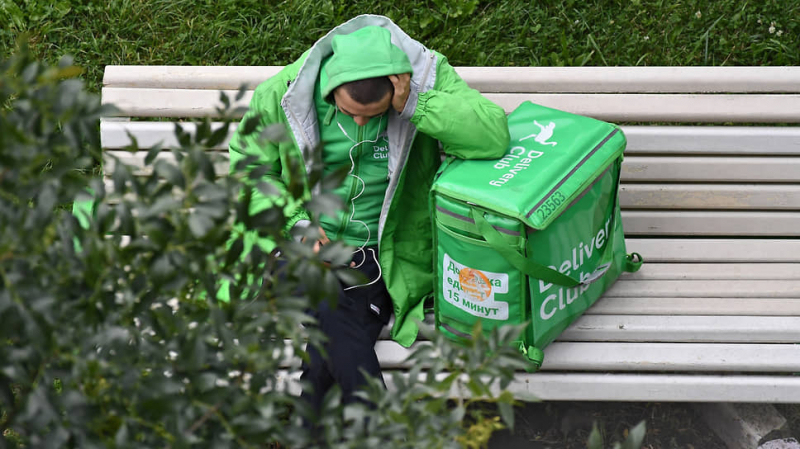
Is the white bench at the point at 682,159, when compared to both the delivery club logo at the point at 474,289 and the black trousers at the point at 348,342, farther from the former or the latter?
the black trousers at the point at 348,342

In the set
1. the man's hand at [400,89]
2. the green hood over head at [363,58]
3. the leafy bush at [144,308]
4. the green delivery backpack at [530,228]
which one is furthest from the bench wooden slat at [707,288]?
the leafy bush at [144,308]

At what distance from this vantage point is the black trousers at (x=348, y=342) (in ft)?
7.88

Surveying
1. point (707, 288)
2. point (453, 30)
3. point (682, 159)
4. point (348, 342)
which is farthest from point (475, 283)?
point (453, 30)

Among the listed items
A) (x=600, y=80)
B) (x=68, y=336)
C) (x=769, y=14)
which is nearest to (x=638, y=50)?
(x=769, y=14)

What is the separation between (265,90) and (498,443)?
1.58m

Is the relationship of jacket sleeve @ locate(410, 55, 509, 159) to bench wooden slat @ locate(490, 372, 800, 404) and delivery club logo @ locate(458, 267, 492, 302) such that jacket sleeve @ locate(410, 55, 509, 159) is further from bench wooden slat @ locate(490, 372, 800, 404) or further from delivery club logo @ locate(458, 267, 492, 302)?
bench wooden slat @ locate(490, 372, 800, 404)

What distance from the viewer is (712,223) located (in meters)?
2.94

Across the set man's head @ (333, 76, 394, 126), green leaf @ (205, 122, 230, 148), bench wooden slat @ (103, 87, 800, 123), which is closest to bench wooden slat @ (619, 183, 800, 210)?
bench wooden slat @ (103, 87, 800, 123)

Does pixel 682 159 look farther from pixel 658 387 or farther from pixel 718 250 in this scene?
pixel 658 387

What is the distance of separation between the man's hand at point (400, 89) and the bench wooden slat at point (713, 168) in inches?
38.1

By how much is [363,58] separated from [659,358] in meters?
1.34

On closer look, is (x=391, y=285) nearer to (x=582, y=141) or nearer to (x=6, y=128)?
(x=582, y=141)

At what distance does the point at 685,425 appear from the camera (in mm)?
3084

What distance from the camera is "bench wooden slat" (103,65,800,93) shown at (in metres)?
2.87
